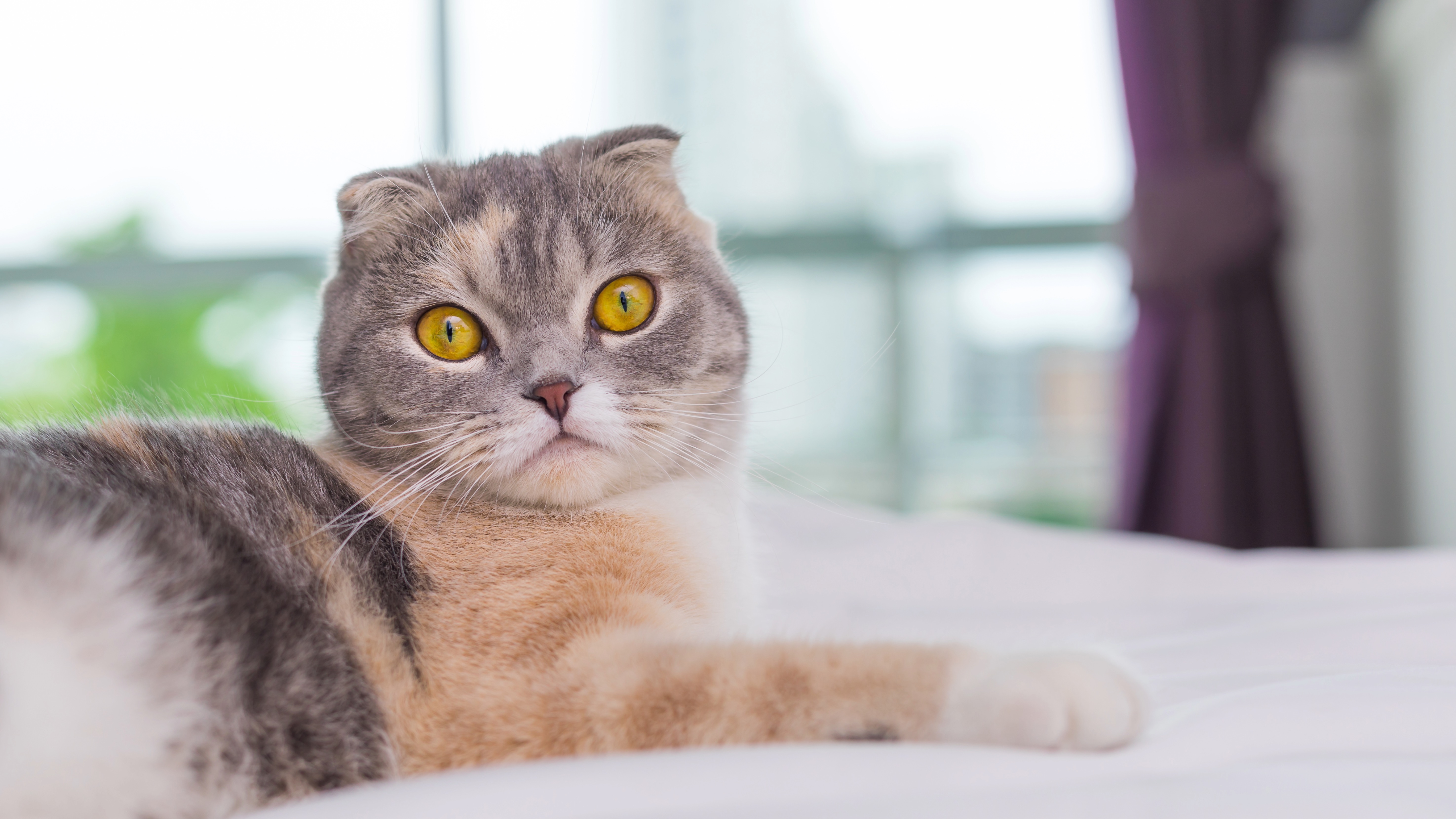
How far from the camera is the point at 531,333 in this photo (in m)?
1.05

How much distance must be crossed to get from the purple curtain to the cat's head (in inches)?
99.9

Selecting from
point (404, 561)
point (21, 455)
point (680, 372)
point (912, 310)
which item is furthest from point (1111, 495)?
point (21, 455)

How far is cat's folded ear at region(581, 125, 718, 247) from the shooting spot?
1229 mm

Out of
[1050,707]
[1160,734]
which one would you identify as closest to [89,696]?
[1050,707]

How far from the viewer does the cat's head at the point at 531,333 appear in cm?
103

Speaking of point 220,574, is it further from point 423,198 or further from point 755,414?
point 755,414

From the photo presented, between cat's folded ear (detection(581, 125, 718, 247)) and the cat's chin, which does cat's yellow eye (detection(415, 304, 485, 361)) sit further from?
cat's folded ear (detection(581, 125, 718, 247))

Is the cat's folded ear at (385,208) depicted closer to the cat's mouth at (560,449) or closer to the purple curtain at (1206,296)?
the cat's mouth at (560,449)

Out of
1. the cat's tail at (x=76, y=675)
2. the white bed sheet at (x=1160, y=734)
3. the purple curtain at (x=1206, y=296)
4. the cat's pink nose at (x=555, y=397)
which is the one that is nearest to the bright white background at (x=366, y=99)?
the purple curtain at (x=1206, y=296)

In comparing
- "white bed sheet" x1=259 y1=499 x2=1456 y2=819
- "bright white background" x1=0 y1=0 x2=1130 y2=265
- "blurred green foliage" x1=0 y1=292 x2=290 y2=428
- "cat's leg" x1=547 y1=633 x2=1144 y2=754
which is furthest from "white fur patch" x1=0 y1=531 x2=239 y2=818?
"blurred green foliage" x1=0 y1=292 x2=290 y2=428

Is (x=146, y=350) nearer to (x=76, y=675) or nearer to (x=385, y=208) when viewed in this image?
(x=385, y=208)

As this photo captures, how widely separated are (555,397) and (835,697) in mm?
437

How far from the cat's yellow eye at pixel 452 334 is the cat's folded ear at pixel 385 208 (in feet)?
0.35

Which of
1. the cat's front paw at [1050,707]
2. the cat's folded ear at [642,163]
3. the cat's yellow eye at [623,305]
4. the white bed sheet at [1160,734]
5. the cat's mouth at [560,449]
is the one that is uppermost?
the cat's folded ear at [642,163]
